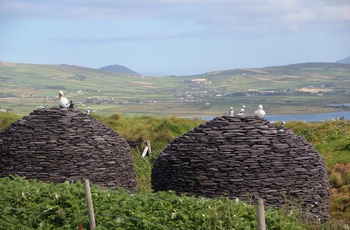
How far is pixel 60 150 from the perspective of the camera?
1634 centimetres

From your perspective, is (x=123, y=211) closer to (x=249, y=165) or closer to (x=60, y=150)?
(x=249, y=165)

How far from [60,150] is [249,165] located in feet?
17.3

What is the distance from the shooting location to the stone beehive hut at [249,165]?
47.4 ft

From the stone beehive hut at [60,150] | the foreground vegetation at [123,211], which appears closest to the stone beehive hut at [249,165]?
the foreground vegetation at [123,211]

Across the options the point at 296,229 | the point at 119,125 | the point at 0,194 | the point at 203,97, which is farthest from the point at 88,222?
the point at 203,97

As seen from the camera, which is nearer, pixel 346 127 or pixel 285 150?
pixel 285 150

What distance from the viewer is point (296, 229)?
1062 centimetres

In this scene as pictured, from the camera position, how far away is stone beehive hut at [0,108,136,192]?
16297 mm

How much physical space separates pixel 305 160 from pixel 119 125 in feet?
77.2

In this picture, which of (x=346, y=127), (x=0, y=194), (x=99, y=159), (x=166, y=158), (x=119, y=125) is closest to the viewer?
(x=0, y=194)

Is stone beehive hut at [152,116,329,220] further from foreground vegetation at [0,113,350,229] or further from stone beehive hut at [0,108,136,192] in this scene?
stone beehive hut at [0,108,136,192]

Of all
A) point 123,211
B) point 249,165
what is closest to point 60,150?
point 249,165

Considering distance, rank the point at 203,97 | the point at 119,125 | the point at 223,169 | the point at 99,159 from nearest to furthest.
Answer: the point at 223,169
the point at 99,159
the point at 119,125
the point at 203,97

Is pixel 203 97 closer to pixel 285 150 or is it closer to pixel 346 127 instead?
pixel 346 127
